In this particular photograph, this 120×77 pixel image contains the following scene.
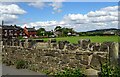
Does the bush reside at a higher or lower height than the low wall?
lower

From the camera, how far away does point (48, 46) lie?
46.3 feet

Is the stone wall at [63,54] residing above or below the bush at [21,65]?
above

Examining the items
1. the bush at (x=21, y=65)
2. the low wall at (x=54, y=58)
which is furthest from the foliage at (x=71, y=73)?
the bush at (x=21, y=65)

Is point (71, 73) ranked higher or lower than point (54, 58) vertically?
lower

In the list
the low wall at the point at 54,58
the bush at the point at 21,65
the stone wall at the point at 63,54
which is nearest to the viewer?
the stone wall at the point at 63,54

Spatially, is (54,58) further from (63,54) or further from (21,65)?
(21,65)

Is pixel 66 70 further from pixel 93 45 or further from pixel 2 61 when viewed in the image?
pixel 2 61

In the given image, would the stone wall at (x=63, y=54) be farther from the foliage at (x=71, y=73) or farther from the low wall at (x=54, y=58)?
the foliage at (x=71, y=73)

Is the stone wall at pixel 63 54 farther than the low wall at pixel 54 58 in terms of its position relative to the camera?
No

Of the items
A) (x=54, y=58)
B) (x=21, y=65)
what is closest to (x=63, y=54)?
(x=54, y=58)

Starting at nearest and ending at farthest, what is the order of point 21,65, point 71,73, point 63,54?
point 71,73 < point 63,54 < point 21,65

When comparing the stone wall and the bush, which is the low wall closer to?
the stone wall

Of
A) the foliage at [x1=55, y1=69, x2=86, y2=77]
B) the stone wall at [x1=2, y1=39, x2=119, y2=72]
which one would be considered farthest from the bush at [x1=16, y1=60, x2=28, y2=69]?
the foliage at [x1=55, y1=69, x2=86, y2=77]

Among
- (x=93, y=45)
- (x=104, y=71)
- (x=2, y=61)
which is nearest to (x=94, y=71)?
(x=104, y=71)
